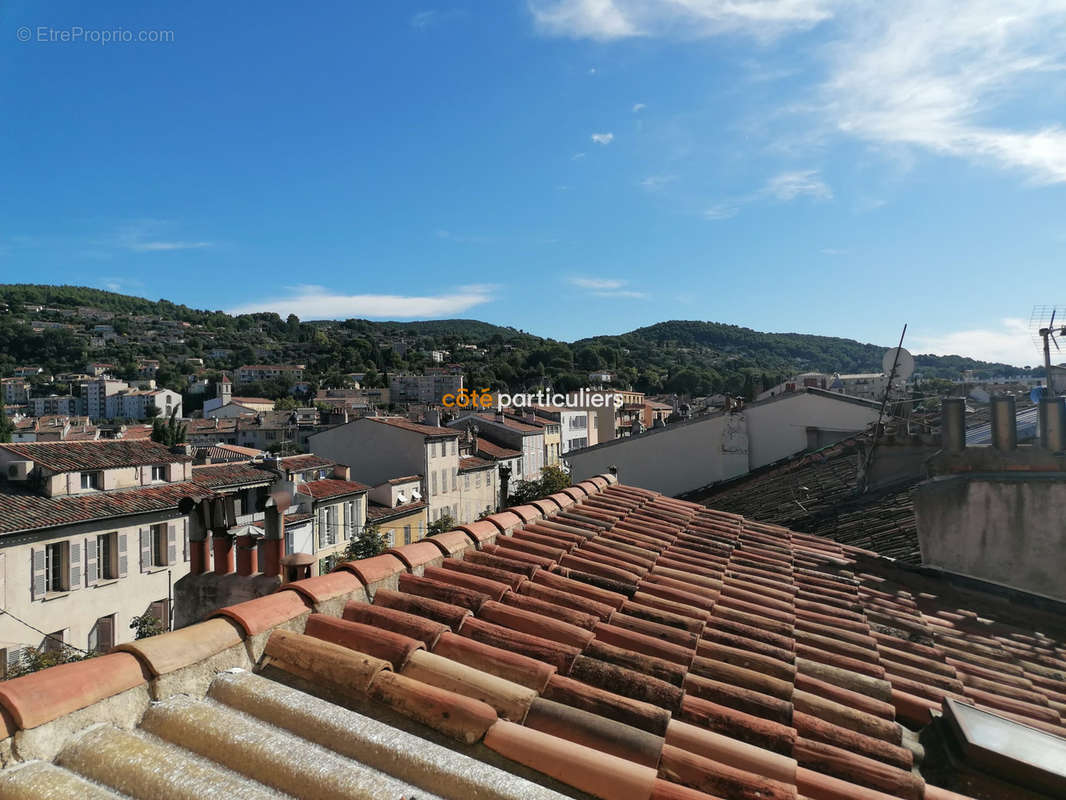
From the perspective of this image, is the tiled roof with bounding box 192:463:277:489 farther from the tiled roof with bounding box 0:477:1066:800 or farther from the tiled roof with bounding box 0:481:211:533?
the tiled roof with bounding box 0:477:1066:800

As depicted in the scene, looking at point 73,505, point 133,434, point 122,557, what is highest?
point 73,505

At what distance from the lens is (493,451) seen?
4691 cm

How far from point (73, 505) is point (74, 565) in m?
1.74

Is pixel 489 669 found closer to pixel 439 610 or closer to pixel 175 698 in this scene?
pixel 439 610

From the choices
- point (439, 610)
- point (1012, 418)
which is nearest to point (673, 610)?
point (439, 610)

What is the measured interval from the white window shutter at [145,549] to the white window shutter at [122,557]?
Answer: 65 centimetres

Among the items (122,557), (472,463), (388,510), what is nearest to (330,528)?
(388,510)

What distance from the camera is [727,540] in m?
6.37

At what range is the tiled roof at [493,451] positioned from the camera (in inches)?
1795

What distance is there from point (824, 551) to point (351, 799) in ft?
20.1

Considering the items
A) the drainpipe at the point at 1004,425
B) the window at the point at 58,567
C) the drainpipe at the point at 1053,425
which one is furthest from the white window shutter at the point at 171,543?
the drainpipe at the point at 1053,425

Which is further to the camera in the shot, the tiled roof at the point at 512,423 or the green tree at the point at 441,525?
the tiled roof at the point at 512,423

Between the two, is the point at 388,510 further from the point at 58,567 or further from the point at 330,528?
the point at 58,567

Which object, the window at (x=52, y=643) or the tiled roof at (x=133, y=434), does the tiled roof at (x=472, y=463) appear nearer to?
the tiled roof at (x=133, y=434)
